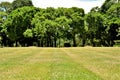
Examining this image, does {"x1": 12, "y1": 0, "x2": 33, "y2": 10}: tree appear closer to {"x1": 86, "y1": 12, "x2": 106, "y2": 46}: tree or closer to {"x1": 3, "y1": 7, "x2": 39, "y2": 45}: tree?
{"x1": 3, "y1": 7, "x2": 39, "y2": 45}: tree

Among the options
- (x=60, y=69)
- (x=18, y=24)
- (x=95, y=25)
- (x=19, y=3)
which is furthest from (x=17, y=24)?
(x=60, y=69)

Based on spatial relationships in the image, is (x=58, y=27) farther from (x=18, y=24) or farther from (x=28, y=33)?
(x=18, y=24)

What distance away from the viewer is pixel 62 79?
14781 millimetres

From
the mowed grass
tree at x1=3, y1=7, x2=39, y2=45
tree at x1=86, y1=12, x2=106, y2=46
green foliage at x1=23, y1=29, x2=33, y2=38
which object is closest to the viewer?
the mowed grass

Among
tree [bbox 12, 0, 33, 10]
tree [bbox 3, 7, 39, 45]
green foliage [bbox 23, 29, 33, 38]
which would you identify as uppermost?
tree [bbox 12, 0, 33, 10]

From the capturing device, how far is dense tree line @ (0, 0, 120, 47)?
99.7 meters

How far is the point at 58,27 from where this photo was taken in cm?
9994

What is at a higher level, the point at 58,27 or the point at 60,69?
the point at 58,27

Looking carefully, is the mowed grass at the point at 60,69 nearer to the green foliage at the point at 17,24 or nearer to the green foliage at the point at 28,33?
the green foliage at the point at 28,33

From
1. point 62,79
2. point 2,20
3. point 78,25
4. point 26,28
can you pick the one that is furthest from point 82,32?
point 62,79

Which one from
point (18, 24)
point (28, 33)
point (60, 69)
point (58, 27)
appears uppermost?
point (18, 24)

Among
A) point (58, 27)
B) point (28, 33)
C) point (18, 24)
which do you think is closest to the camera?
point (28, 33)

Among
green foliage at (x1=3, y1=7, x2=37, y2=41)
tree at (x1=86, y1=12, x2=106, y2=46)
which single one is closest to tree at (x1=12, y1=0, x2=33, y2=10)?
green foliage at (x1=3, y1=7, x2=37, y2=41)

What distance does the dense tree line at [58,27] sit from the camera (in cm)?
9969
